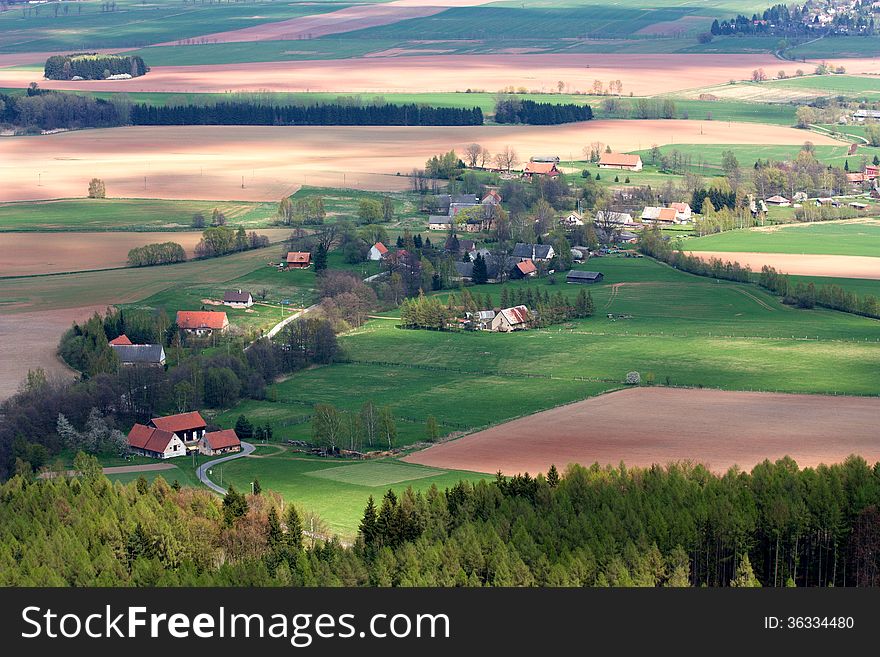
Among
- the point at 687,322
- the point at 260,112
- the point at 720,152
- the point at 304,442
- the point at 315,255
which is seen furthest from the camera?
the point at 260,112

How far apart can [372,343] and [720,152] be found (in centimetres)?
8512

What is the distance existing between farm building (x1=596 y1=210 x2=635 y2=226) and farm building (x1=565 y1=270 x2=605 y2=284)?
22.8 meters

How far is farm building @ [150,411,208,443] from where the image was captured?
236 ft

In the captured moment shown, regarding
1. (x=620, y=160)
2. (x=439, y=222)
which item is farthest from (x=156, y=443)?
(x=620, y=160)

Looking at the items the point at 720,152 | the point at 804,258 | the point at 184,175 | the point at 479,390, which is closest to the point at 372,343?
the point at 479,390

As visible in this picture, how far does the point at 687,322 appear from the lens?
94.6 metres

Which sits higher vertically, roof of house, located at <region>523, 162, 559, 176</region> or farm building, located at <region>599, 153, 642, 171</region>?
roof of house, located at <region>523, 162, 559, 176</region>

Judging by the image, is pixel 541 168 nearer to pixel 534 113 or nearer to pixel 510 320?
pixel 534 113

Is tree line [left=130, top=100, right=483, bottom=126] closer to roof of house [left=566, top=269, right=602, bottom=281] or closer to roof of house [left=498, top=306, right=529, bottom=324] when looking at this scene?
roof of house [left=566, top=269, right=602, bottom=281]

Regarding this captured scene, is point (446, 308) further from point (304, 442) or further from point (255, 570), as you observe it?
point (255, 570)

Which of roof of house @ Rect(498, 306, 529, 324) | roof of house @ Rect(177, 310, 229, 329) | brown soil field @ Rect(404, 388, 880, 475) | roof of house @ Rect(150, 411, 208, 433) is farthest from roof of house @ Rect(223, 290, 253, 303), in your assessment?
brown soil field @ Rect(404, 388, 880, 475)

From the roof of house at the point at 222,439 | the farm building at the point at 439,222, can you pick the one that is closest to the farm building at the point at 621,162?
the farm building at the point at 439,222

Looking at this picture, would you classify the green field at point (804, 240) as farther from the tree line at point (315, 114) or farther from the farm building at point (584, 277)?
the tree line at point (315, 114)

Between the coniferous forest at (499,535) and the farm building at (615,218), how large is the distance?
73851mm
